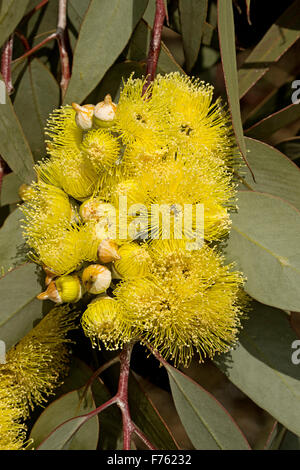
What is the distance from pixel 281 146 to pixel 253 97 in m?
0.34

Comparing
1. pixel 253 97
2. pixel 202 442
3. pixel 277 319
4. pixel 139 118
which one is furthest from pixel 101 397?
pixel 253 97

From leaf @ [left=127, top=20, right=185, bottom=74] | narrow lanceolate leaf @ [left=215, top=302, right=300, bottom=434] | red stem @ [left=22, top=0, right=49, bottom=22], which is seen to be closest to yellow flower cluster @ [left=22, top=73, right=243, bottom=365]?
narrow lanceolate leaf @ [left=215, top=302, right=300, bottom=434]

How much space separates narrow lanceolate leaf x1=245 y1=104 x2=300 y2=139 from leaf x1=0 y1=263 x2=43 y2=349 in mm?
663

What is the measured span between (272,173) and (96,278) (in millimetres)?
502

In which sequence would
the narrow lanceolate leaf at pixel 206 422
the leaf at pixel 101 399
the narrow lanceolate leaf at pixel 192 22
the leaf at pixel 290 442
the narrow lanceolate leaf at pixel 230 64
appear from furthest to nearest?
the leaf at pixel 290 442 → the leaf at pixel 101 399 → the narrow lanceolate leaf at pixel 192 22 → the narrow lanceolate leaf at pixel 206 422 → the narrow lanceolate leaf at pixel 230 64

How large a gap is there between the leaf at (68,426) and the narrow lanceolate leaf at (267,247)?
1.62ft

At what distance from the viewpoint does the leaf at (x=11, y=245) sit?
4.26 ft

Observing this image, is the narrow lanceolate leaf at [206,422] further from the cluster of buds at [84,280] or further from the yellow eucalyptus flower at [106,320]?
Result: the cluster of buds at [84,280]

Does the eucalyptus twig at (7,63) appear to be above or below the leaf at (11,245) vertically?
above

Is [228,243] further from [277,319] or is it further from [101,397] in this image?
[101,397]

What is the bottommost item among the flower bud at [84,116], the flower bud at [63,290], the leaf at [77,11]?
the flower bud at [63,290]

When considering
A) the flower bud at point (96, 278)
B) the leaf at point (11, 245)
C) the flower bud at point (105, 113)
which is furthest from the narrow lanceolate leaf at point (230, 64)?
the leaf at point (11, 245)

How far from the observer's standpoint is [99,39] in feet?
4.21

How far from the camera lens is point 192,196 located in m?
1.16
